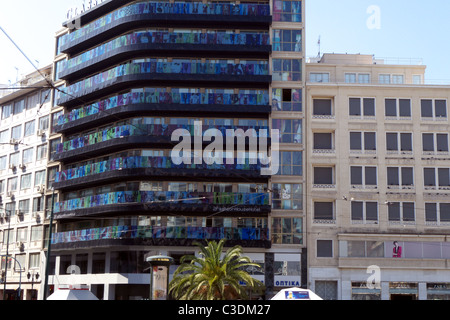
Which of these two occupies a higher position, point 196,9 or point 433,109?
point 196,9

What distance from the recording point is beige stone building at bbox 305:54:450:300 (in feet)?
175

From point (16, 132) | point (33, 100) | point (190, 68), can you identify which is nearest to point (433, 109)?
point (190, 68)

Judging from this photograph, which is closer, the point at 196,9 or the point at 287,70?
the point at 287,70

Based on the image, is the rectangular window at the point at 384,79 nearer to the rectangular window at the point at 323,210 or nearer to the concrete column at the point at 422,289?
the rectangular window at the point at 323,210

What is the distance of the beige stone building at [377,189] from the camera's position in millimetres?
53250

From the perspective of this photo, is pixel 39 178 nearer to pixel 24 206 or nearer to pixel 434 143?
pixel 24 206

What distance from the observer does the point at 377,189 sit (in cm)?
5556

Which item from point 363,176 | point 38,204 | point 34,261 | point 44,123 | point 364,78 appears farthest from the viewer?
point 44,123

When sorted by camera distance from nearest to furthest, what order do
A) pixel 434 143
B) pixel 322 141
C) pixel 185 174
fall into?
1. pixel 185 174
2. pixel 434 143
3. pixel 322 141

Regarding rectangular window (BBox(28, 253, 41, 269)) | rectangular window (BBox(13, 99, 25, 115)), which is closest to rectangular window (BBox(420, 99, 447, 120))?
rectangular window (BBox(28, 253, 41, 269))

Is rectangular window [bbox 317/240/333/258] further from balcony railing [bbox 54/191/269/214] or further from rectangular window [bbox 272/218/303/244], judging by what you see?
balcony railing [bbox 54/191/269/214]

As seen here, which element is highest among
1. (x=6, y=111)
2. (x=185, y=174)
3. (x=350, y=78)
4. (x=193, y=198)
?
(x=350, y=78)

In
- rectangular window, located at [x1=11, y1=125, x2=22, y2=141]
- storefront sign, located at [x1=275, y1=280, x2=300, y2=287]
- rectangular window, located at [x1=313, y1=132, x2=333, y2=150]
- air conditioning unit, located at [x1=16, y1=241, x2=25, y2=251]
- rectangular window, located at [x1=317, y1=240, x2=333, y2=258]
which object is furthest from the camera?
rectangular window, located at [x1=11, y1=125, x2=22, y2=141]

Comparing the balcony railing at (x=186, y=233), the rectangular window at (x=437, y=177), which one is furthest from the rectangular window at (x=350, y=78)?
the balcony railing at (x=186, y=233)
